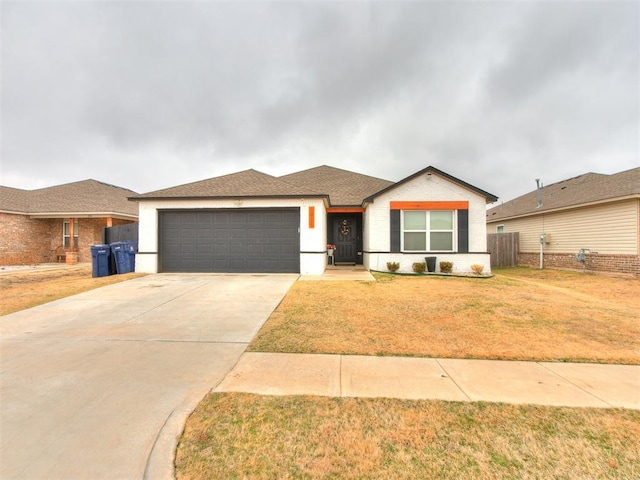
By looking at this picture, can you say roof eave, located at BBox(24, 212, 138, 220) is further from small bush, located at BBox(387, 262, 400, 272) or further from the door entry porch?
small bush, located at BBox(387, 262, 400, 272)

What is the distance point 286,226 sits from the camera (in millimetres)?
11438

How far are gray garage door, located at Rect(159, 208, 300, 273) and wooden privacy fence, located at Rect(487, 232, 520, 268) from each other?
508 inches

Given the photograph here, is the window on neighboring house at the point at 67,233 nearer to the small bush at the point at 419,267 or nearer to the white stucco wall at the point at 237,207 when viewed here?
the white stucco wall at the point at 237,207

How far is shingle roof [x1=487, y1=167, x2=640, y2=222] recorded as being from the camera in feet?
39.8

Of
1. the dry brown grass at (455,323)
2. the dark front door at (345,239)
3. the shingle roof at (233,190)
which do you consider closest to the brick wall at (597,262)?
the dry brown grass at (455,323)

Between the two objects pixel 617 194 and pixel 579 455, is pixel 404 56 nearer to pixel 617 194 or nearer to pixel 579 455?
pixel 617 194

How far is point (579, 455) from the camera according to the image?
204 centimetres

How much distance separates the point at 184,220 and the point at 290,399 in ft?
35.2

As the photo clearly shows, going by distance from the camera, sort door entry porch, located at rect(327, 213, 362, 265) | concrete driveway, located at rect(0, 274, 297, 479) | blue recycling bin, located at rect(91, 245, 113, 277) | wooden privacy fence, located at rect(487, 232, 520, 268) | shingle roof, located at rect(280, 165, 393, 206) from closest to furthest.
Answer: concrete driveway, located at rect(0, 274, 297, 479) < blue recycling bin, located at rect(91, 245, 113, 277) < shingle roof, located at rect(280, 165, 393, 206) < door entry porch, located at rect(327, 213, 362, 265) < wooden privacy fence, located at rect(487, 232, 520, 268)

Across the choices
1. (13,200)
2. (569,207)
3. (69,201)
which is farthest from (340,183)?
(13,200)

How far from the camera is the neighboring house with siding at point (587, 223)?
11.6m

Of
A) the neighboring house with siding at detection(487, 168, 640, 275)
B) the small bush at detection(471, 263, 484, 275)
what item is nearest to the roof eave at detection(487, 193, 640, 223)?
the neighboring house with siding at detection(487, 168, 640, 275)

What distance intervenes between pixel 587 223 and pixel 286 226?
14.9 m

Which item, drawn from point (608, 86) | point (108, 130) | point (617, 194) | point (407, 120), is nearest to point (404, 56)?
point (407, 120)
